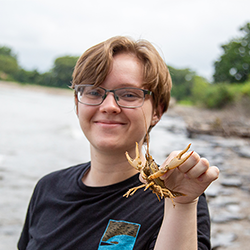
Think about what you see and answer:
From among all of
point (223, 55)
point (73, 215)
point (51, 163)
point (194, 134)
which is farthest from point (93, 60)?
point (223, 55)

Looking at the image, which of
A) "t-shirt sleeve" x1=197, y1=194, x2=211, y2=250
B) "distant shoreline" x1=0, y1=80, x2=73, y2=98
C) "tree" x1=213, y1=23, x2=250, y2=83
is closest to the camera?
"t-shirt sleeve" x1=197, y1=194, x2=211, y2=250

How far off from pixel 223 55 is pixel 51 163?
5359 cm

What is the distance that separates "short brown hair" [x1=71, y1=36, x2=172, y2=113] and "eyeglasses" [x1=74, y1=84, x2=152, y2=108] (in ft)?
0.18

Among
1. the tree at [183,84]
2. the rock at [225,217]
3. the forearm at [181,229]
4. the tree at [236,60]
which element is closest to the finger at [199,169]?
the forearm at [181,229]

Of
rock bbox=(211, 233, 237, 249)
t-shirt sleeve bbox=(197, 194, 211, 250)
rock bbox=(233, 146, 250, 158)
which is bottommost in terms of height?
rock bbox=(211, 233, 237, 249)

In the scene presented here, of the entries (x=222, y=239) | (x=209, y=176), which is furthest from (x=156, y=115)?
(x=222, y=239)

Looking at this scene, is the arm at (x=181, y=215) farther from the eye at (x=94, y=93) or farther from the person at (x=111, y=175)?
the eye at (x=94, y=93)

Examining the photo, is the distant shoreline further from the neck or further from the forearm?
the forearm

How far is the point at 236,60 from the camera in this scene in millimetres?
53000

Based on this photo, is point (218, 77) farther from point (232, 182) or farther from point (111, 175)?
point (111, 175)

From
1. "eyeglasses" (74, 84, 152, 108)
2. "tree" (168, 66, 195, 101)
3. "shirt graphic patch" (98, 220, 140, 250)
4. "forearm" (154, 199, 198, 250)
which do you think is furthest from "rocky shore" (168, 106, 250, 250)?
"tree" (168, 66, 195, 101)

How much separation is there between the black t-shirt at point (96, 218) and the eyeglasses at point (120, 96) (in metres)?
0.59

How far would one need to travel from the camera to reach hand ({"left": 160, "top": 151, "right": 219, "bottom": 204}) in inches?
48.8

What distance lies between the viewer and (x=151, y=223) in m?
1.66
